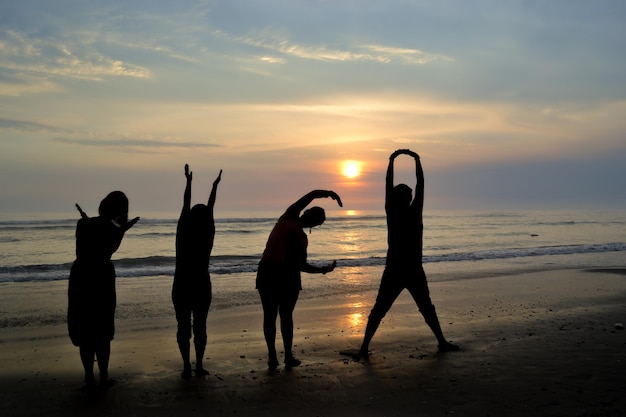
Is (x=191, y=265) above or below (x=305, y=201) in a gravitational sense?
below

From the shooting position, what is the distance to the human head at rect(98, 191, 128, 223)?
5332mm

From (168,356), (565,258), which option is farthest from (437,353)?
(565,258)

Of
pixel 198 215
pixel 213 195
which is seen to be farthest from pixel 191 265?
pixel 213 195

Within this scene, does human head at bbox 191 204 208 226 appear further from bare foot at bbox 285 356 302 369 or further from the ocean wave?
the ocean wave

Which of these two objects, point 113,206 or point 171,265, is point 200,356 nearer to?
point 113,206

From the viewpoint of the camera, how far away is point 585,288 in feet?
41.8

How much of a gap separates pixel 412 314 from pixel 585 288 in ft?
18.0

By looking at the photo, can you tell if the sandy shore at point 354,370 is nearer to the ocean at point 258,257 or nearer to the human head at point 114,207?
the human head at point 114,207

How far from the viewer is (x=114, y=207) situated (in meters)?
5.36

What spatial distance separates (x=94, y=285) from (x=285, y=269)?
195cm

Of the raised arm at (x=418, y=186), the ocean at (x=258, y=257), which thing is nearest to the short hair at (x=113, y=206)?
the raised arm at (x=418, y=186)

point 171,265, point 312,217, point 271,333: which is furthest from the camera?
point 171,265

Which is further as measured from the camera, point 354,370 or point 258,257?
point 258,257

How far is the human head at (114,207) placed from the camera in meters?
5.33
